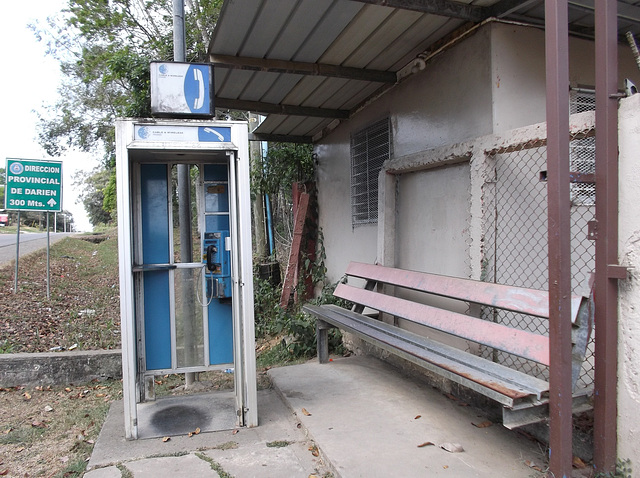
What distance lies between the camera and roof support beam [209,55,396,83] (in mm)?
4508

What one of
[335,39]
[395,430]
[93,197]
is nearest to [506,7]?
[335,39]

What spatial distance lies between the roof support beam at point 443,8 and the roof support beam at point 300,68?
4.55 ft

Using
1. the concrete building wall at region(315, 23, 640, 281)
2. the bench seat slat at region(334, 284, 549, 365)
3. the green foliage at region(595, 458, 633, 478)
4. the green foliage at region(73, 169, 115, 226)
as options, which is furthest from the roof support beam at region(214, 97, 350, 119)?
the green foliage at region(73, 169, 115, 226)

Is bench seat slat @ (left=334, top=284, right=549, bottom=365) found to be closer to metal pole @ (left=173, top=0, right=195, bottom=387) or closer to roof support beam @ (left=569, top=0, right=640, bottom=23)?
metal pole @ (left=173, top=0, right=195, bottom=387)

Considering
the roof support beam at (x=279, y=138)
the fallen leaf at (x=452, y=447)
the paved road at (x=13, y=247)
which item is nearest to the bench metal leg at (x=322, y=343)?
the fallen leaf at (x=452, y=447)

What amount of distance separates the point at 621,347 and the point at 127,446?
3.15 m

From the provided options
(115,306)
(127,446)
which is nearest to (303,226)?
(115,306)

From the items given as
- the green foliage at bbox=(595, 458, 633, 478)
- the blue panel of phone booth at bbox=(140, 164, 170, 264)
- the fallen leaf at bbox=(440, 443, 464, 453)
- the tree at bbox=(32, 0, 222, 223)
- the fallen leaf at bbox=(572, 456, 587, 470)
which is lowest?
the fallen leaf at bbox=(440, 443, 464, 453)

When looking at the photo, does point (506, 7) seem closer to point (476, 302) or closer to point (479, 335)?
point (476, 302)

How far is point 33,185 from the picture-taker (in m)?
7.76

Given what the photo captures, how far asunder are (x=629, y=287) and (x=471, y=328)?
1.10m

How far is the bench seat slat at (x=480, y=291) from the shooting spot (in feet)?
9.24

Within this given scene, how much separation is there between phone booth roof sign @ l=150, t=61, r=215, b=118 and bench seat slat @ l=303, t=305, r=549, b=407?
222cm

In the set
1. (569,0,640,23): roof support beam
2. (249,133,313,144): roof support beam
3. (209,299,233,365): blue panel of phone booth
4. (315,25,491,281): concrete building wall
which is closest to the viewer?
(569,0,640,23): roof support beam
